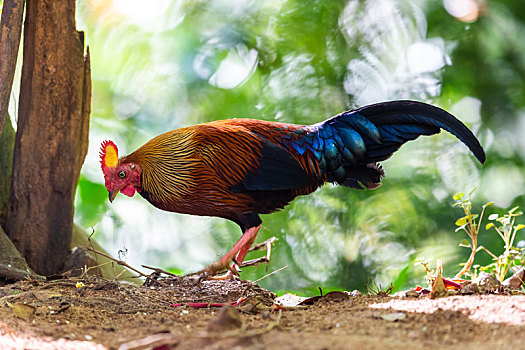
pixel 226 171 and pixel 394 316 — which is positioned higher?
pixel 226 171

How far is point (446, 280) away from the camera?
87.0 inches

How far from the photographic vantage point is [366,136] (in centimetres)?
261

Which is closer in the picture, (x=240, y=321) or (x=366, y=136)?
(x=240, y=321)

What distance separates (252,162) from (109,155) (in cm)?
88

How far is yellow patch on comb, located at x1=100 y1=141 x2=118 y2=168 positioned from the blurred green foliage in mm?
1991

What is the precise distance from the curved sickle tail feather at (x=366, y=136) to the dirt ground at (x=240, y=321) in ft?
2.79

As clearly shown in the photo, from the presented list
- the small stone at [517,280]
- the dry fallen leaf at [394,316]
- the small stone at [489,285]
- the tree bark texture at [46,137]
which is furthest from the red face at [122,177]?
the small stone at [517,280]

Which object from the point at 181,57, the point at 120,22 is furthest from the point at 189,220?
the point at 120,22

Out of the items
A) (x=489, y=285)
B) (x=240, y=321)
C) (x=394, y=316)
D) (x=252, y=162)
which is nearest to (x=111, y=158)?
(x=252, y=162)

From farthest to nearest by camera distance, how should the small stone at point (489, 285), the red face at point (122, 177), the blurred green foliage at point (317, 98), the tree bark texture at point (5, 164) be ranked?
the blurred green foliage at point (317, 98) → the tree bark texture at point (5, 164) → the red face at point (122, 177) → the small stone at point (489, 285)

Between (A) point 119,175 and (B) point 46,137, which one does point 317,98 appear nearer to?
(A) point 119,175

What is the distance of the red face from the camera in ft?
9.02

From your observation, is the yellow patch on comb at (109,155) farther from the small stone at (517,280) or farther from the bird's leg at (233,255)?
the small stone at (517,280)

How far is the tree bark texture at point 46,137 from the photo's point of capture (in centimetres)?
279
